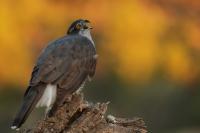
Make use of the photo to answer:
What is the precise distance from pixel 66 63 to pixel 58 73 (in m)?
0.24

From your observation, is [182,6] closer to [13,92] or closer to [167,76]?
[167,76]

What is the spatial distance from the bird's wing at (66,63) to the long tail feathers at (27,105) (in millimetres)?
86

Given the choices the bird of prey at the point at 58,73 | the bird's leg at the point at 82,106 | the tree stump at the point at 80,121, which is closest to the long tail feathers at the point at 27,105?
the bird of prey at the point at 58,73

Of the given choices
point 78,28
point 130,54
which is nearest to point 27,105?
point 78,28

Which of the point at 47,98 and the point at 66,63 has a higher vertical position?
the point at 66,63

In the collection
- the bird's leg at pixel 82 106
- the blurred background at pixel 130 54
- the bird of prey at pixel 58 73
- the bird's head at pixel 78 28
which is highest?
the bird's head at pixel 78 28

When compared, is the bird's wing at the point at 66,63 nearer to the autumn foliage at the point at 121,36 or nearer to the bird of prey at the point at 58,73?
the bird of prey at the point at 58,73

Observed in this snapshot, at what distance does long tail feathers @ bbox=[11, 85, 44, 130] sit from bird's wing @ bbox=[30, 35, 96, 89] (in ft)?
0.28

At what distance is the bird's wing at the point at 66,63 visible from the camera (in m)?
9.06

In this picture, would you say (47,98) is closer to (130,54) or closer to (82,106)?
(82,106)

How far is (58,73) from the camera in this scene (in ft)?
29.9

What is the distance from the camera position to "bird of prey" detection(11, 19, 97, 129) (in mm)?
8961

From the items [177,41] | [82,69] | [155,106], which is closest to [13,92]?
[155,106]

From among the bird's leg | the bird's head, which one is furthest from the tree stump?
the bird's head
